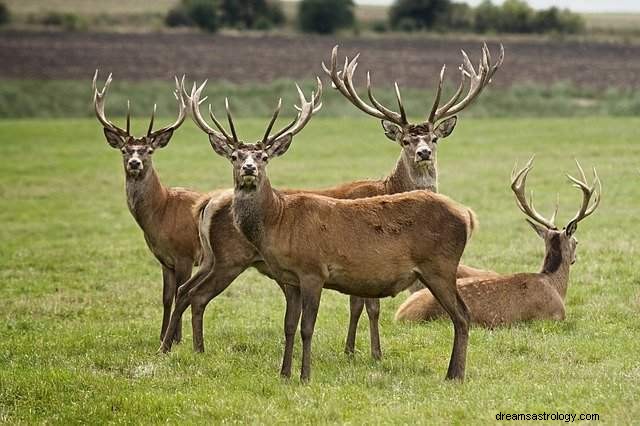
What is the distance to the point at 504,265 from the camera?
52.7 ft

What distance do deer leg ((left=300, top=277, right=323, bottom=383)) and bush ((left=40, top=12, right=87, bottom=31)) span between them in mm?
74225

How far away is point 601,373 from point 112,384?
13.3 feet

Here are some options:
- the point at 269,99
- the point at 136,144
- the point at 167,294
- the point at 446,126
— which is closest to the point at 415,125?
the point at 446,126

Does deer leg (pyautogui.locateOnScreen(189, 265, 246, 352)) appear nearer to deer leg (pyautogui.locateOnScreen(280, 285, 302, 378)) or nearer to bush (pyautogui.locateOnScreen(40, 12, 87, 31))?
deer leg (pyautogui.locateOnScreen(280, 285, 302, 378))

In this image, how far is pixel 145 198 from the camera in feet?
39.5

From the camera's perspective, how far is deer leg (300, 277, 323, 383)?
9617mm

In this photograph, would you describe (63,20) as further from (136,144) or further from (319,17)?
(136,144)

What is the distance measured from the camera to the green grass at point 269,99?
44625mm

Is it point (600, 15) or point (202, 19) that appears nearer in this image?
point (202, 19)

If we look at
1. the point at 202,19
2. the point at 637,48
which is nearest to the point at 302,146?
the point at 637,48

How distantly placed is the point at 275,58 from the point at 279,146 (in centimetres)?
5261

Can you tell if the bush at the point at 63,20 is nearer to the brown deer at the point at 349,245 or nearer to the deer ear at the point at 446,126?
the deer ear at the point at 446,126

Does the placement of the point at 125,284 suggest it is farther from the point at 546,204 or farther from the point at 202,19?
the point at 202,19

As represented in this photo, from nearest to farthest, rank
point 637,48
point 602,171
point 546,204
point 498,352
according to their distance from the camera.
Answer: point 498,352, point 546,204, point 602,171, point 637,48
